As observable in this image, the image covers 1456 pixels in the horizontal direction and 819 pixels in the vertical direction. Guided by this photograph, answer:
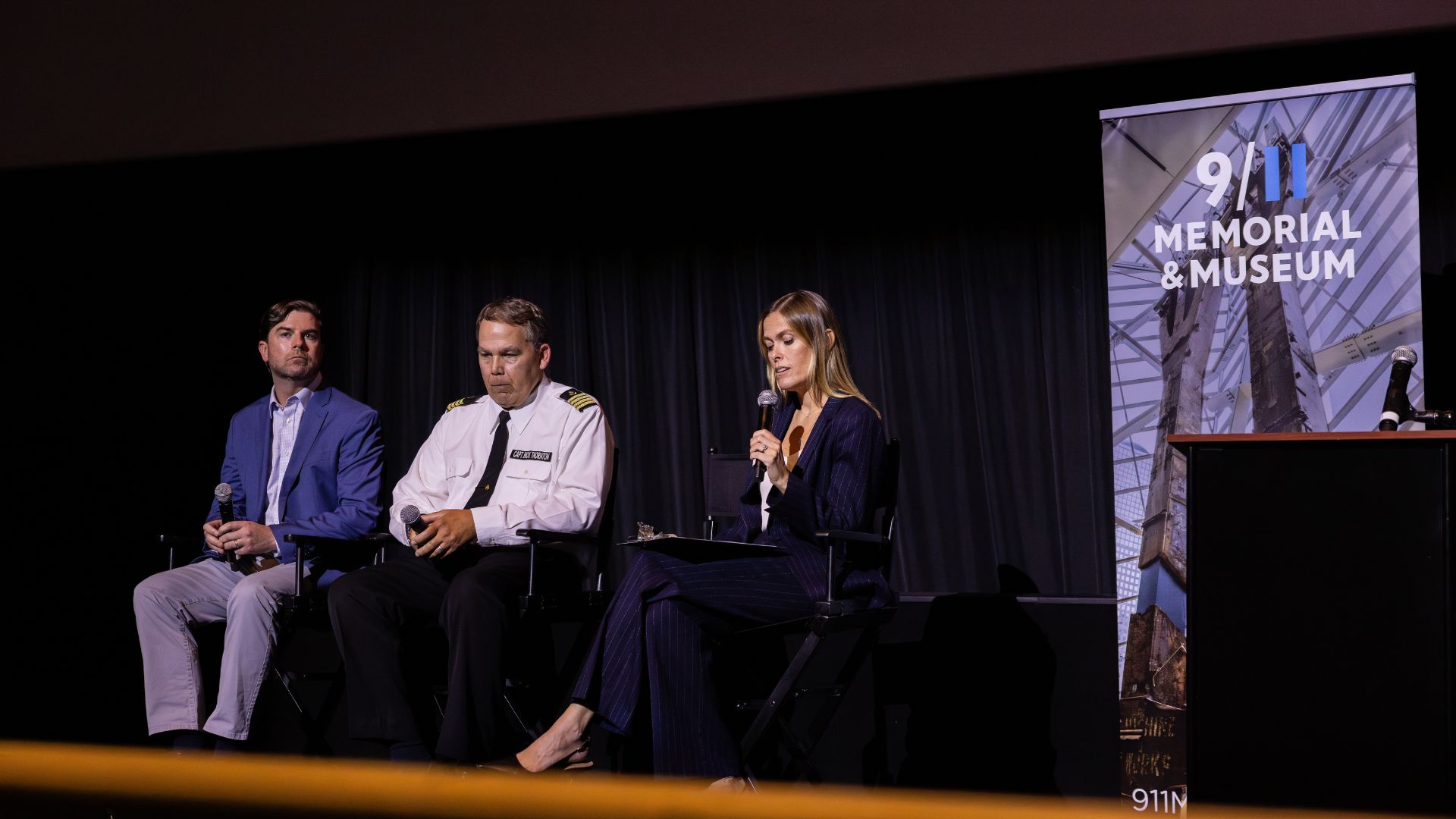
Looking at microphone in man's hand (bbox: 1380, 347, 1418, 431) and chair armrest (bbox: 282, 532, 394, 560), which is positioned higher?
microphone in man's hand (bbox: 1380, 347, 1418, 431)

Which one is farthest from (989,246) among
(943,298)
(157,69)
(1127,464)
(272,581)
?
(157,69)

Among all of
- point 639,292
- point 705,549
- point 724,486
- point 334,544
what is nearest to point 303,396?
point 334,544

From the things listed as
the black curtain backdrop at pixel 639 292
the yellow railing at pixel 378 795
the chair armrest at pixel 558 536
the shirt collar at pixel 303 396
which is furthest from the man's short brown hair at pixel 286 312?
the yellow railing at pixel 378 795

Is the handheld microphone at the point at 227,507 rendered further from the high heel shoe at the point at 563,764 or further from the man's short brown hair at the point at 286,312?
the high heel shoe at the point at 563,764

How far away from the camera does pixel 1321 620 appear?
2.15 metres

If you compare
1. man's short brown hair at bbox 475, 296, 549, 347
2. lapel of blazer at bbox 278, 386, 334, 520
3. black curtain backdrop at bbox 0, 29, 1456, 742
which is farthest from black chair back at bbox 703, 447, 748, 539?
lapel of blazer at bbox 278, 386, 334, 520

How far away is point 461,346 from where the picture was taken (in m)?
4.87

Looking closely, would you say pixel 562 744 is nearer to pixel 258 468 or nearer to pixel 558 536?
pixel 558 536

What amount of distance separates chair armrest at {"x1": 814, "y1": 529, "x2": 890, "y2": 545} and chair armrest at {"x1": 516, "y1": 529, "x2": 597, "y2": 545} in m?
0.71

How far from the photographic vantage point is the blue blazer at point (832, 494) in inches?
113

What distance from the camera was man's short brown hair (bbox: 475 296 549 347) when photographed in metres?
3.43

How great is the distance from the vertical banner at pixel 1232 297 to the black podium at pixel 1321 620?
3.09 feet

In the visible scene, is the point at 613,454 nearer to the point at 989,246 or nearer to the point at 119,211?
the point at 989,246

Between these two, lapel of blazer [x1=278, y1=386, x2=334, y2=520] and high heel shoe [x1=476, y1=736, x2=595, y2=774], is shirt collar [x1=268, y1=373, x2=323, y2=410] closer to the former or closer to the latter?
lapel of blazer [x1=278, y1=386, x2=334, y2=520]
